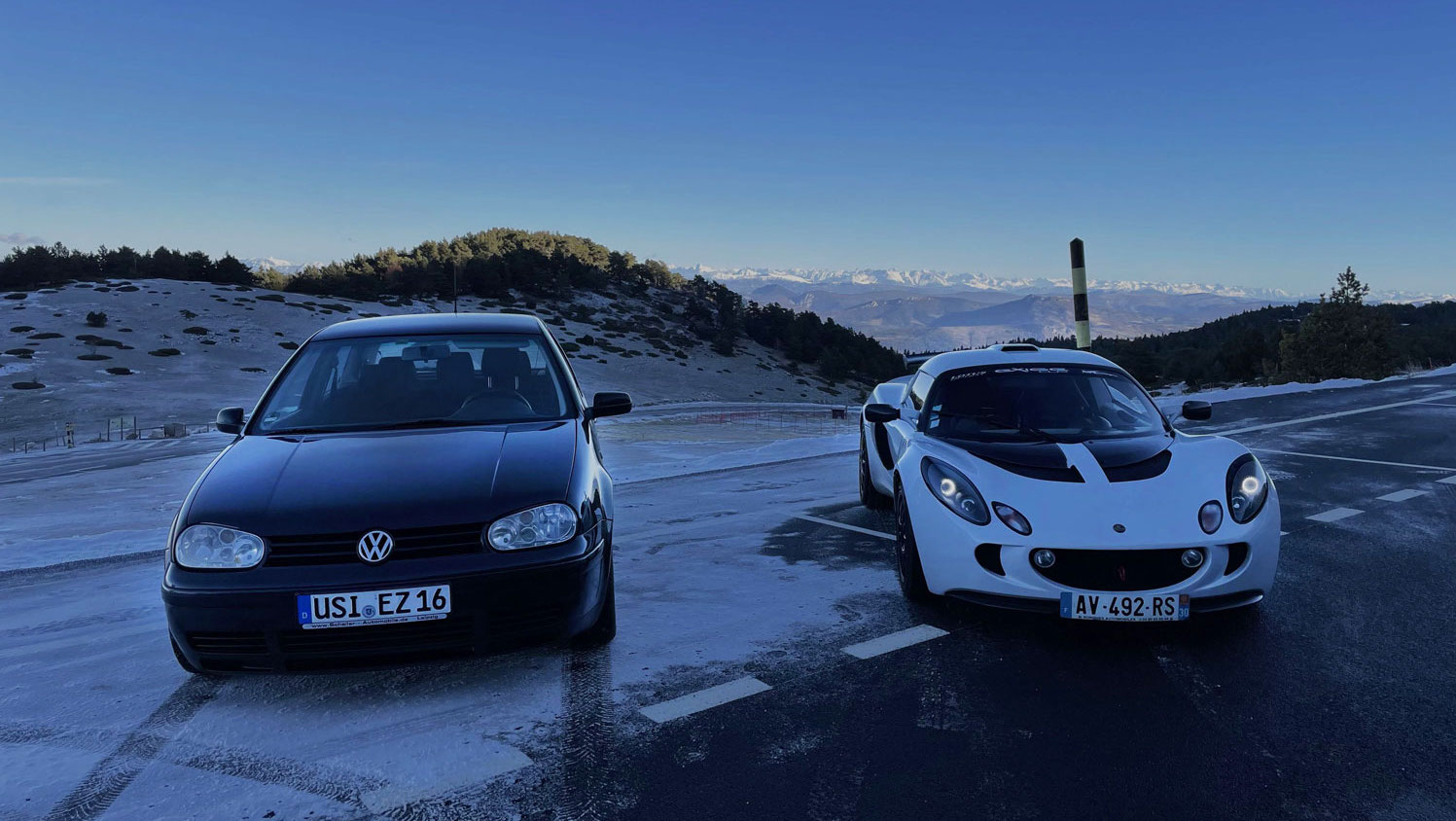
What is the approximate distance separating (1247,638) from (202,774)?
455cm

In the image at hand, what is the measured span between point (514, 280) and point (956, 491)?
234 ft

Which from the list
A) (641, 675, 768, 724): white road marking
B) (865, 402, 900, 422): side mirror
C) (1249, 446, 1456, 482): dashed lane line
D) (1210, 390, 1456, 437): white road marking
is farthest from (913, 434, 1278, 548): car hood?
(1210, 390, 1456, 437): white road marking

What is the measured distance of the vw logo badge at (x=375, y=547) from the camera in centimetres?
301

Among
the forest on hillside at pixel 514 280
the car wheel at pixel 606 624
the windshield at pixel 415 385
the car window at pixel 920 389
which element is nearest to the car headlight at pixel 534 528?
the car wheel at pixel 606 624

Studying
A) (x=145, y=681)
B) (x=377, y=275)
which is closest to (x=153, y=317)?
(x=377, y=275)

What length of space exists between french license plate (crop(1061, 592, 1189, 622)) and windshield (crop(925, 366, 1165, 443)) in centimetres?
121

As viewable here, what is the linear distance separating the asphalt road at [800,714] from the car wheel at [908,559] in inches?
4.1

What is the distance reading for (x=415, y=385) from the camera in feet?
14.5

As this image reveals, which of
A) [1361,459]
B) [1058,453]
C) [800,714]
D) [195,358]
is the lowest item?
[800,714]

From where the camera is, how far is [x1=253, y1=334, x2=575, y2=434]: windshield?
423cm

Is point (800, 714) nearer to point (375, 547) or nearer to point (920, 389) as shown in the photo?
point (375, 547)

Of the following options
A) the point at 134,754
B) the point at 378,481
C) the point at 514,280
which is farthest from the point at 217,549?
the point at 514,280

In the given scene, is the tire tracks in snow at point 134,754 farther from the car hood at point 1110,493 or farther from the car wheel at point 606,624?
the car hood at point 1110,493

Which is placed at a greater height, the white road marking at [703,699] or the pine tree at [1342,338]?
the pine tree at [1342,338]
